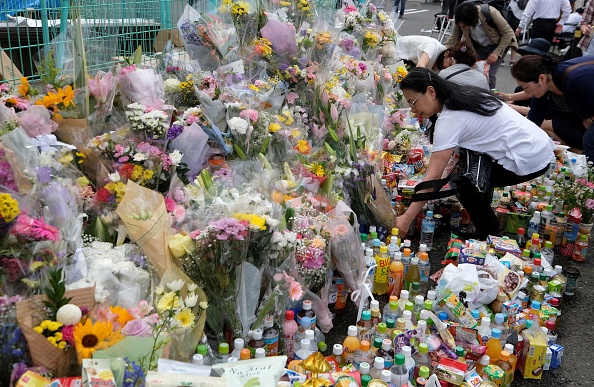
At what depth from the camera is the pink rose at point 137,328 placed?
2258mm

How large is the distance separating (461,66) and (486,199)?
1.75 m

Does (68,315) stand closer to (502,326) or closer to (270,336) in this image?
(270,336)

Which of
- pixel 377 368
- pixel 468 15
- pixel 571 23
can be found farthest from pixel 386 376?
pixel 571 23

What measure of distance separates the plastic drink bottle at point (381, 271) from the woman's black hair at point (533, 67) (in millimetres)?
1983

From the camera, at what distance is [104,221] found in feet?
9.83

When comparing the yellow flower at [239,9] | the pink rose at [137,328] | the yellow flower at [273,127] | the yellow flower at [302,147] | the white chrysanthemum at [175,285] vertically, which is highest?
the yellow flower at [239,9]

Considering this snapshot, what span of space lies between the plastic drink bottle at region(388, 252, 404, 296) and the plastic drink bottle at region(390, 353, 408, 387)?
112 centimetres

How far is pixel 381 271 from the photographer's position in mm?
3891

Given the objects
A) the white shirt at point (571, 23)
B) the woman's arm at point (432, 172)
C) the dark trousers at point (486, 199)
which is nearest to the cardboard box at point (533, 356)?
the woman's arm at point (432, 172)

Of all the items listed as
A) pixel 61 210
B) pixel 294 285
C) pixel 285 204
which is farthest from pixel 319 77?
pixel 61 210

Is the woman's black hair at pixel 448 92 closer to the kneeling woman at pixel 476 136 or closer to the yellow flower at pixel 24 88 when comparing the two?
the kneeling woman at pixel 476 136

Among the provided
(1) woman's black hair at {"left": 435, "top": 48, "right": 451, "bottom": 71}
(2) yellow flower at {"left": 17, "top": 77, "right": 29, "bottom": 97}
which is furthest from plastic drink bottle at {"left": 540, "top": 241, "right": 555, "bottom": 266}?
(2) yellow flower at {"left": 17, "top": 77, "right": 29, "bottom": 97}

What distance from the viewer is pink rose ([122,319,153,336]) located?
226cm

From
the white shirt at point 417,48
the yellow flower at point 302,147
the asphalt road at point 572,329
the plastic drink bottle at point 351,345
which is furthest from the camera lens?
the white shirt at point 417,48
